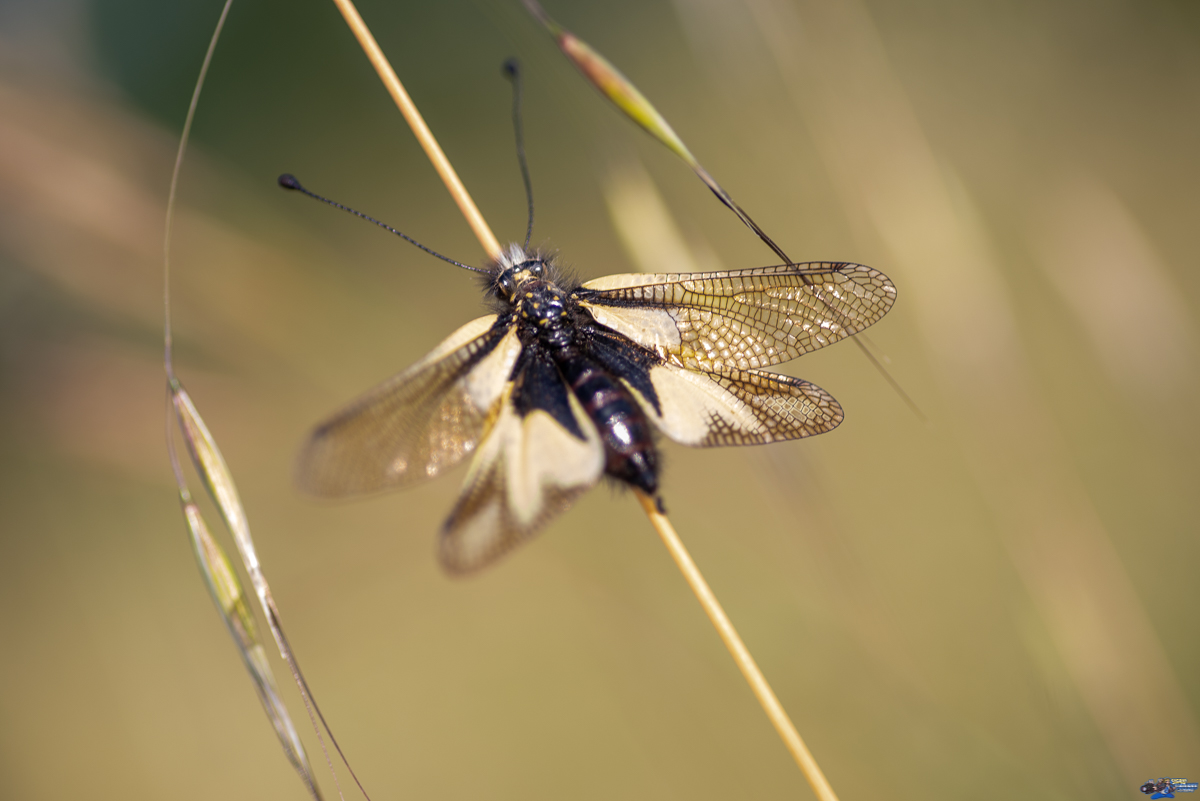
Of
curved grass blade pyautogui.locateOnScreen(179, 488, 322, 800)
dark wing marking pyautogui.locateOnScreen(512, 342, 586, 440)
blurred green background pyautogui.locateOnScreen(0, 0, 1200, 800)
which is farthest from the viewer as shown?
blurred green background pyautogui.locateOnScreen(0, 0, 1200, 800)

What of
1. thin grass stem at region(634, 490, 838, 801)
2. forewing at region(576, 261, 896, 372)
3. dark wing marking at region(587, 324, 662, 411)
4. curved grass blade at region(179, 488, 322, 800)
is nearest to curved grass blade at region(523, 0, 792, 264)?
forewing at region(576, 261, 896, 372)

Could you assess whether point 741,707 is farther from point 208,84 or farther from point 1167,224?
point 208,84

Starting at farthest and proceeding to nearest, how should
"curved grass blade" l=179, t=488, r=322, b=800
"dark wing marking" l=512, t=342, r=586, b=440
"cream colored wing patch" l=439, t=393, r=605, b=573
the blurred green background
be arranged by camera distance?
the blurred green background → "dark wing marking" l=512, t=342, r=586, b=440 → "cream colored wing patch" l=439, t=393, r=605, b=573 → "curved grass blade" l=179, t=488, r=322, b=800

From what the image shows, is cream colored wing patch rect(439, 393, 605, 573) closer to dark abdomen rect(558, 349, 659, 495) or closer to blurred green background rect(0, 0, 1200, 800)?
dark abdomen rect(558, 349, 659, 495)

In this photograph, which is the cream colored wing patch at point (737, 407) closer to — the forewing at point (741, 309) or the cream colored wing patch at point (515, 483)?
the forewing at point (741, 309)

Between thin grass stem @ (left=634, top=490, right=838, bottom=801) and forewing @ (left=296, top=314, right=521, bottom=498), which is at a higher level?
forewing @ (left=296, top=314, right=521, bottom=498)

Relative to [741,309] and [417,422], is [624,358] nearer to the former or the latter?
[741,309]

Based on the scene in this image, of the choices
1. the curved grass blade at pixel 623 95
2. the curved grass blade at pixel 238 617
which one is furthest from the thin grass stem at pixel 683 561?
the curved grass blade at pixel 238 617
